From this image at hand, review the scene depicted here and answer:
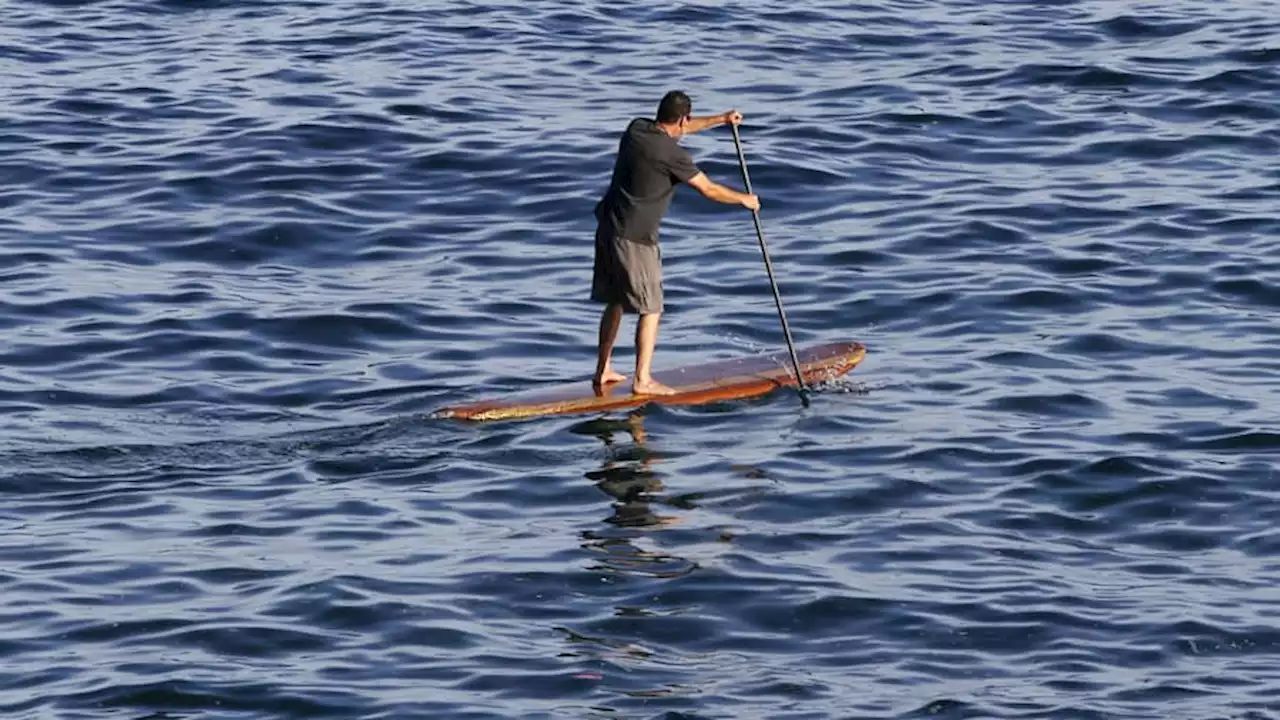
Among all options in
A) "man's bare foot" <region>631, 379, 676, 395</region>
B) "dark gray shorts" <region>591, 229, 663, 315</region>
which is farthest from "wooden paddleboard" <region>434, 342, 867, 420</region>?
"dark gray shorts" <region>591, 229, 663, 315</region>

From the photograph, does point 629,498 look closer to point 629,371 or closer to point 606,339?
point 606,339

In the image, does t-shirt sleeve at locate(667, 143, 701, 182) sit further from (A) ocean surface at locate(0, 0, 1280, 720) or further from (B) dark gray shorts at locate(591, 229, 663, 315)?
(A) ocean surface at locate(0, 0, 1280, 720)

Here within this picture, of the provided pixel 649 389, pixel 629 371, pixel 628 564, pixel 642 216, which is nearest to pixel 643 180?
pixel 642 216

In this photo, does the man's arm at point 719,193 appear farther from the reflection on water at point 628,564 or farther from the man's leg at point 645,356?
the reflection on water at point 628,564

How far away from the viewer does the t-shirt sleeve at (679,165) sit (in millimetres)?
→ 15883

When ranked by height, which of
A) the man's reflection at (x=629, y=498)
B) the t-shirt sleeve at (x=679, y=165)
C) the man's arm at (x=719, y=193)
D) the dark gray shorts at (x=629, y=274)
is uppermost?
the t-shirt sleeve at (x=679, y=165)

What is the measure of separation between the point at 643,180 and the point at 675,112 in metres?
0.51

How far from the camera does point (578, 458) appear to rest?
607 inches

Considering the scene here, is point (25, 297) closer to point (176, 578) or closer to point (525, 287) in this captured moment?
point (525, 287)

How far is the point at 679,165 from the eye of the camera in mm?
15906

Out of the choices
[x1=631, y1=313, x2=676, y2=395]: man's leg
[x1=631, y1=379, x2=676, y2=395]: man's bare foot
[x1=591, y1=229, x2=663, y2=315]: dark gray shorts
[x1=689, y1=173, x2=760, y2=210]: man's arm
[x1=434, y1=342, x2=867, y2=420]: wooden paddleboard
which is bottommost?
[x1=434, y1=342, x2=867, y2=420]: wooden paddleboard

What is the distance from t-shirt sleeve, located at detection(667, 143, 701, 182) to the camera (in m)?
15.9

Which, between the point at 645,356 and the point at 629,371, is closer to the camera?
the point at 645,356

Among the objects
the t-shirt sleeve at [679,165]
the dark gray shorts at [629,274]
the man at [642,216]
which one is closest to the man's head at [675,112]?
the man at [642,216]
